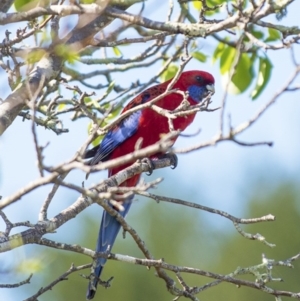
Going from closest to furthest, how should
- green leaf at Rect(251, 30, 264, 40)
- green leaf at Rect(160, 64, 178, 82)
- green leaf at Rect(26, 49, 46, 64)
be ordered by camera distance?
green leaf at Rect(26, 49, 46, 64)
green leaf at Rect(251, 30, 264, 40)
green leaf at Rect(160, 64, 178, 82)

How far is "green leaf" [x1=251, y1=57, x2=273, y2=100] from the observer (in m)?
3.89

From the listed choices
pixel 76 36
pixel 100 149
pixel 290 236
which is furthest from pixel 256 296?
pixel 76 36

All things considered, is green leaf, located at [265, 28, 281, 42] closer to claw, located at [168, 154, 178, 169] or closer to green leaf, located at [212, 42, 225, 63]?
green leaf, located at [212, 42, 225, 63]

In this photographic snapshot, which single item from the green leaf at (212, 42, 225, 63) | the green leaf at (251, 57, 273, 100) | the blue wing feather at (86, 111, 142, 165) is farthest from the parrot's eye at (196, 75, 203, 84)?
the green leaf at (251, 57, 273, 100)

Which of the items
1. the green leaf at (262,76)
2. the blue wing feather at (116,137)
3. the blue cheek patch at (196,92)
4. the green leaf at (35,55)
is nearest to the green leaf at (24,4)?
the green leaf at (35,55)

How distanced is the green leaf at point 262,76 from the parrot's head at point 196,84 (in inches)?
54.4

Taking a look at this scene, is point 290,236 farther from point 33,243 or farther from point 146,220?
point 33,243

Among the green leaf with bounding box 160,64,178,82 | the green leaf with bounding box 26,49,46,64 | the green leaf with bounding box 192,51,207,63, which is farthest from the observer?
the green leaf with bounding box 160,64,178,82

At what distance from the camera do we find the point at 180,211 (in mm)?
10836

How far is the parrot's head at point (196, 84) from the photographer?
5348mm

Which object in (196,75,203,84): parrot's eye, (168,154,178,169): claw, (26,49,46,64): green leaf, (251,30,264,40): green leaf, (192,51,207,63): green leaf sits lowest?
(26,49,46,64): green leaf

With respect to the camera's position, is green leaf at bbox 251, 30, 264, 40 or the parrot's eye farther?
the parrot's eye

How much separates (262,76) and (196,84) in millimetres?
1509

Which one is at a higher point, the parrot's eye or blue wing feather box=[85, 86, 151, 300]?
the parrot's eye
